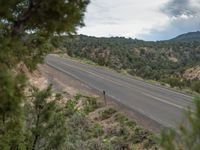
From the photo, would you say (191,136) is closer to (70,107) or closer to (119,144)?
(119,144)

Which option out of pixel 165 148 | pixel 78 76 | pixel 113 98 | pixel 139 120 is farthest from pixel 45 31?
pixel 78 76

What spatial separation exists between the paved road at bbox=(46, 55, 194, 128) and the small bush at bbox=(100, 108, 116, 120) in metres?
1.41

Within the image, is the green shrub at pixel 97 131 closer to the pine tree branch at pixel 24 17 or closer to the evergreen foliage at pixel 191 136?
the pine tree branch at pixel 24 17

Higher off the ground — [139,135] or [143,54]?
[139,135]

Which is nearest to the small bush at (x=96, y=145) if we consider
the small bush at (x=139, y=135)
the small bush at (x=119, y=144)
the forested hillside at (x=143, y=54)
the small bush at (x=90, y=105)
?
the small bush at (x=119, y=144)

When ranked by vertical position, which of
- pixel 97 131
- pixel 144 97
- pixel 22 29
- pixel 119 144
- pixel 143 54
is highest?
pixel 22 29

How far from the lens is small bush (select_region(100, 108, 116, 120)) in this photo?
72.8ft

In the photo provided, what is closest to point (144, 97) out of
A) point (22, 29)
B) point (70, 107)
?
point (70, 107)

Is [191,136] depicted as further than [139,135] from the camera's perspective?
No

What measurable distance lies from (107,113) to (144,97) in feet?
22.0

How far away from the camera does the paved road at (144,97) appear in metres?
22.1

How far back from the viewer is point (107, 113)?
74.1 ft

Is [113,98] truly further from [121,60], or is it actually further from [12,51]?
[121,60]

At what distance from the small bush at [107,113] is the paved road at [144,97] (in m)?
1.41
